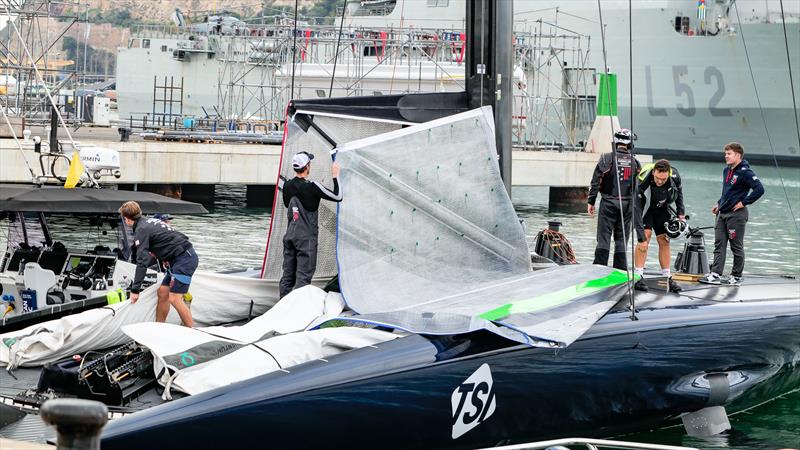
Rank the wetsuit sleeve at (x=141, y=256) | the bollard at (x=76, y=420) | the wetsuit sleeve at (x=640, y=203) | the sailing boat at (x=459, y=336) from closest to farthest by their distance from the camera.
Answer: the bollard at (x=76, y=420), the sailing boat at (x=459, y=336), the wetsuit sleeve at (x=141, y=256), the wetsuit sleeve at (x=640, y=203)

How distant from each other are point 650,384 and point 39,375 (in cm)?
486

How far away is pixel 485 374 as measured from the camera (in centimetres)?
827

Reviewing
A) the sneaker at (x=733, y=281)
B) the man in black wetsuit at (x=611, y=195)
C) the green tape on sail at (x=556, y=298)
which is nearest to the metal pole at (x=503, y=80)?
the man in black wetsuit at (x=611, y=195)

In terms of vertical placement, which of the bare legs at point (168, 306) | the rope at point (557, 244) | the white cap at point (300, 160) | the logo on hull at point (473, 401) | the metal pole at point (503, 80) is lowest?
the logo on hull at point (473, 401)

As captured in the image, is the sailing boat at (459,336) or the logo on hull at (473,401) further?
the logo on hull at (473,401)

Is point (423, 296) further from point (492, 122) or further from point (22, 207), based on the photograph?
point (22, 207)

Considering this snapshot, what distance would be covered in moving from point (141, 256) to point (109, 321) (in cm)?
80

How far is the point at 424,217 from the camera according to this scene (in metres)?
10.0

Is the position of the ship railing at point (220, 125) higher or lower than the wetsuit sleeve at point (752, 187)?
higher

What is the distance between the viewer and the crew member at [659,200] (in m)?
12.5

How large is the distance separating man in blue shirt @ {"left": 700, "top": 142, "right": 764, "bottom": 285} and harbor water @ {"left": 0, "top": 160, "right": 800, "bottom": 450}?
407mm

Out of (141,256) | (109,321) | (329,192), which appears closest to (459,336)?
(329,192)

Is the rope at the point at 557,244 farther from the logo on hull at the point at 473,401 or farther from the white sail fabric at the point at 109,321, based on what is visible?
the logo on hull at the point at 473,401

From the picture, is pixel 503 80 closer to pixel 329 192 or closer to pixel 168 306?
pixel 329 192
